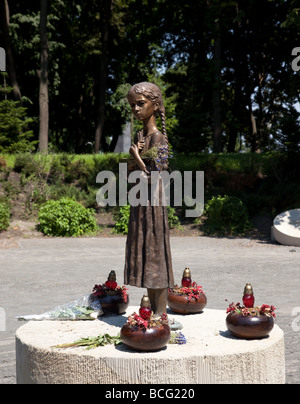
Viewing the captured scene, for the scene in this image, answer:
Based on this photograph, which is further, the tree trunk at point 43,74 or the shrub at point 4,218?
the tree trunk at point 43,74

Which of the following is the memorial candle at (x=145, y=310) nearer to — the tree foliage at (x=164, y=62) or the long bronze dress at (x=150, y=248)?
the long bronze dress at (x=150, y=248)

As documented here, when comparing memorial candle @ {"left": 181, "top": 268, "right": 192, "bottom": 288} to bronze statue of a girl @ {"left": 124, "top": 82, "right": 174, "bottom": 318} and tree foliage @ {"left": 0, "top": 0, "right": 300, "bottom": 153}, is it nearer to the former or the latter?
bronze statue of a girl @ {"left": 124, "top": 82, "right": 174, "bottom": 318}

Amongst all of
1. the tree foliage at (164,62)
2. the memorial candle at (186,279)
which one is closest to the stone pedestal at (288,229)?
the tree foliage at (164,62)

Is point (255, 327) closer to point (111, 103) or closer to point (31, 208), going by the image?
point (31, 208)

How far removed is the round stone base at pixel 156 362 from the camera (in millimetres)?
3541

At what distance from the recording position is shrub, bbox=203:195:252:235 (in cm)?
1673

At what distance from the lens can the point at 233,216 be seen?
55.4 ft

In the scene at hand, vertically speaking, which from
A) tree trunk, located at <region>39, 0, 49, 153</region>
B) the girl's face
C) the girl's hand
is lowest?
the girl's hand

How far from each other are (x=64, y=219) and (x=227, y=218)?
5853 mm

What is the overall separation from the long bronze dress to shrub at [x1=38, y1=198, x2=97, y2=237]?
37.6 ft

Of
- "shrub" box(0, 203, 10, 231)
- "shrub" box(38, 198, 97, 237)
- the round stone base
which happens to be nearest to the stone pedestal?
"shrub" box(38, 198, 97, 237)

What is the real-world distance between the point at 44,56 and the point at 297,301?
18.1 metres

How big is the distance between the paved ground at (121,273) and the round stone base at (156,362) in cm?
85

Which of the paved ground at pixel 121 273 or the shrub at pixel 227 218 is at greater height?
the shrub at pixel 227 218
